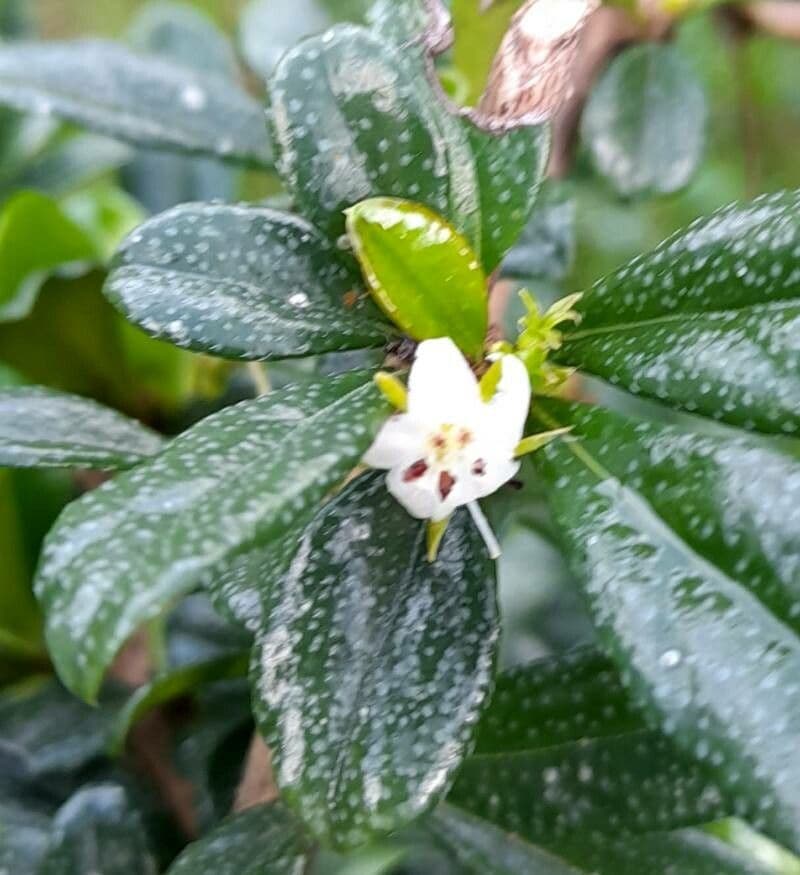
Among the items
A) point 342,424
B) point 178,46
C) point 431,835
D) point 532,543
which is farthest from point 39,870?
point 178,46

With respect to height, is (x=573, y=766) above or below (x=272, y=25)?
below

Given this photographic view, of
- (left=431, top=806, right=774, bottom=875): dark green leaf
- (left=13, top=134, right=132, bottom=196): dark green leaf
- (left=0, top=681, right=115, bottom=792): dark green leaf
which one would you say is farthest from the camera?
(left=13, top=134, right=132, bottom=196): dark green leaf

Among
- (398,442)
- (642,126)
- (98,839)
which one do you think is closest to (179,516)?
(398,442)

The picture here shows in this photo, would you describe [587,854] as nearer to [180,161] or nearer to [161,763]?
[161,763]

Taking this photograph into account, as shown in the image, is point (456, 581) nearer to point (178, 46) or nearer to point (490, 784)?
point (490, 784)

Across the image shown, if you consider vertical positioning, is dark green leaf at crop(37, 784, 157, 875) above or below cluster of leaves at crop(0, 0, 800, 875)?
below

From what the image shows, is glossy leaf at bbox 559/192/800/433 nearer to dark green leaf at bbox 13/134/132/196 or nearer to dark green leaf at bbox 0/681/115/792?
dark green leaf at bbox 0/681/115/792

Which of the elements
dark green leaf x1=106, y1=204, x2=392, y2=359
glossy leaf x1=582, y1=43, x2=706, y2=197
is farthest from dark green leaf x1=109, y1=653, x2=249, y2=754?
glossy leaf x1=582, y1=43, x2=706, y2=197
